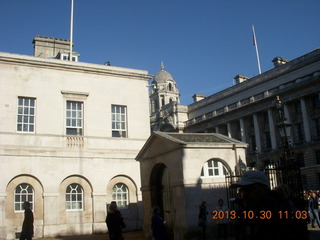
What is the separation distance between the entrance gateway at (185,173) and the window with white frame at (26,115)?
8691 mm

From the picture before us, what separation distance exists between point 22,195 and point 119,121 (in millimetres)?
7600

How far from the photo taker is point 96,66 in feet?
79.4

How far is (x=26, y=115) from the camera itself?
69.8 ft

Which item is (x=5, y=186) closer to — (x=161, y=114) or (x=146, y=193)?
(x=146, y=193)

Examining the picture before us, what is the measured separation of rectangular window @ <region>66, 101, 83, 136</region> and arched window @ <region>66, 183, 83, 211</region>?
129 inches

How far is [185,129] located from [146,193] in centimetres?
6359

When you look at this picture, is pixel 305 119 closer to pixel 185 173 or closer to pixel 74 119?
pixel 74 119

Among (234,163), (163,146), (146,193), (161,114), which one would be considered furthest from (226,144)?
(161,114)

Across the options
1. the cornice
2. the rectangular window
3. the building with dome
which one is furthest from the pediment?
the building with dome

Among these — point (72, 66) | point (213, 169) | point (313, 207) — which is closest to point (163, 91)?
point (72, 66)

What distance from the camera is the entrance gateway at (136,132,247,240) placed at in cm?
1336

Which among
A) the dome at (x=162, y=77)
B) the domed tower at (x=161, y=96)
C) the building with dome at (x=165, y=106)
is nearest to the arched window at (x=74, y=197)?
the building with dome at (x=165, y=106)

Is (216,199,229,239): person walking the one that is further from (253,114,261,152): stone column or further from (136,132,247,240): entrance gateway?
(253,114,261,152): stone column

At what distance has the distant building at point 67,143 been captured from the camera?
66.5 feet
